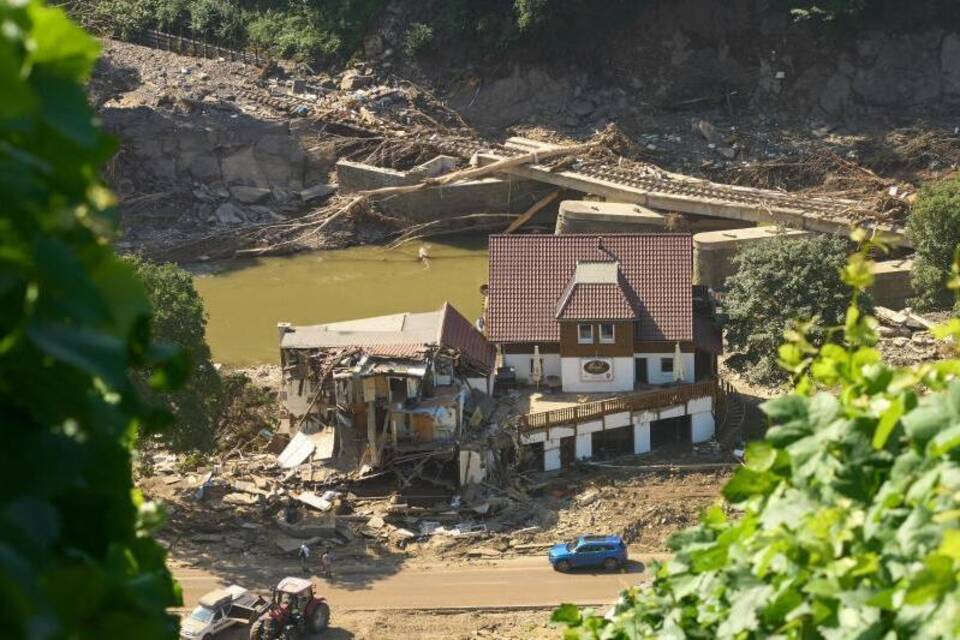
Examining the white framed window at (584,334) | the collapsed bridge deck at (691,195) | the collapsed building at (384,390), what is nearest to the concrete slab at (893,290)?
the collapsed bridge deck at (691,195)

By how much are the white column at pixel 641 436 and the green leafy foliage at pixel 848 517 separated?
972 inches

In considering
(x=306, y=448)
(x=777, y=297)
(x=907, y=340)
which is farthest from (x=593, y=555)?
(x=907, y=340)

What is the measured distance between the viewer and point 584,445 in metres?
31.8

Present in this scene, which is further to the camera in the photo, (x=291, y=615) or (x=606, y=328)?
(x=606, y=328)

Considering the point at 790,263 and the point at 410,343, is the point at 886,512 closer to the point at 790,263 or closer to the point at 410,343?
the point at 410,343

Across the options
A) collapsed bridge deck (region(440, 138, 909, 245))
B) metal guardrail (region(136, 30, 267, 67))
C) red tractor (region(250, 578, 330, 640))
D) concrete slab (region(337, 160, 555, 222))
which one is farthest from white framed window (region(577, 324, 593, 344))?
metal guardrail (region(136, 30, 267, 67))

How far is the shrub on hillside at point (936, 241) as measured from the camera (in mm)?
38906

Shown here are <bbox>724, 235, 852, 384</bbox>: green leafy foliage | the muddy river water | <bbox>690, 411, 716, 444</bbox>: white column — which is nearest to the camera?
<bbox>690, 411, 716, 444</bbox>: white column

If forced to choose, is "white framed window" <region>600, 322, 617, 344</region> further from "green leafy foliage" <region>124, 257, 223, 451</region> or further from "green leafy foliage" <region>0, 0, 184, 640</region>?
"green leafy foliage" <region>0, 0, 184, 640</region>

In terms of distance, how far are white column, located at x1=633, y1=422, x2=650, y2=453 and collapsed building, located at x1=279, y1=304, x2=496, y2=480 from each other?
10.7ft

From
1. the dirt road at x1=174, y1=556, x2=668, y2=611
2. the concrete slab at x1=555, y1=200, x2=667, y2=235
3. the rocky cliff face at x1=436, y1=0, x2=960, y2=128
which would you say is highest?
the rocky cliff face at x1=436, y1=0, x2=960, y2=128

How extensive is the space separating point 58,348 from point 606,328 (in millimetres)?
28590

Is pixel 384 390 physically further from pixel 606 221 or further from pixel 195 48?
pixel 195 48

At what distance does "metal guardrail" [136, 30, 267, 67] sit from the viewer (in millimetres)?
62250
